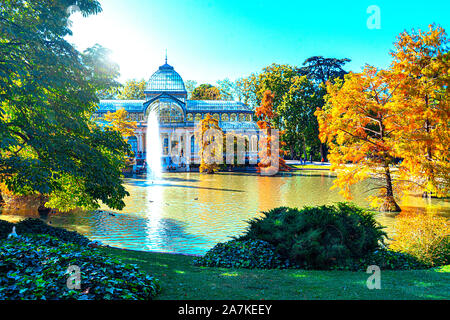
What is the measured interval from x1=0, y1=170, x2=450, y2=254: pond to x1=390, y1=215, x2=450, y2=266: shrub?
165 inches

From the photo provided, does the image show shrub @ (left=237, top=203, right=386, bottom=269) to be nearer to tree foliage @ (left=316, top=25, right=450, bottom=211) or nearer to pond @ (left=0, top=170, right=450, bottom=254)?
pond @ (left=0, top=170, right=450, bottom=254)

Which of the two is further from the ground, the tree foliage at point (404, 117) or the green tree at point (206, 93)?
the green tree at point (206, 93)

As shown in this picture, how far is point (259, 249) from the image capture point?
909 centimetres

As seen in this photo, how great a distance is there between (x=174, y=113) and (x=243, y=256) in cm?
5125

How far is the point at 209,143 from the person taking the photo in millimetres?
45969

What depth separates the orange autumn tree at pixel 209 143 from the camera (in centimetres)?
4438

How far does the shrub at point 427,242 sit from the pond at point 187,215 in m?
4.20

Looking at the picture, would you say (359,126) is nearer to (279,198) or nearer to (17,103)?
(279,198)

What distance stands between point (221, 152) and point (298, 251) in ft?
124

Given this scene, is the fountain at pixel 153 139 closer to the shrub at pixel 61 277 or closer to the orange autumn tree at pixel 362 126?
the orange autumn tree at pixel 362 126

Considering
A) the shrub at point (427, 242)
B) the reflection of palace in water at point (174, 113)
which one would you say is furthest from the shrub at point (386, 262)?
the reflection of palace in water at point (174, 113)

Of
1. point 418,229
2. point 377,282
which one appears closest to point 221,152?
point 418,229

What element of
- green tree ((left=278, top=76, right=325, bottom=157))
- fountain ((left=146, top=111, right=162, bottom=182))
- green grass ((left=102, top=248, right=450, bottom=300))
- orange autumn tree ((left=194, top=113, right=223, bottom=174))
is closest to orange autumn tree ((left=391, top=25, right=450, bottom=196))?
green grass ((left=102, top=248, right=450, bottom=300))

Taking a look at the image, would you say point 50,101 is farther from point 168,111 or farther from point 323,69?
point 323,69
